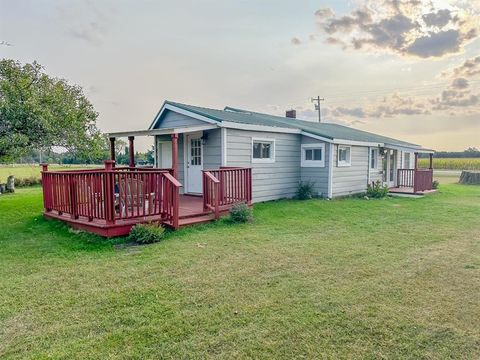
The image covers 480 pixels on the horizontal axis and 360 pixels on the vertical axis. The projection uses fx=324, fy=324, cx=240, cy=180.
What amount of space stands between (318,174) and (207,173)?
5.87m

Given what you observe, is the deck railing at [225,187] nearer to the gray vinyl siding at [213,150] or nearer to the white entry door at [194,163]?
the gray vinyl siding at [213,150]

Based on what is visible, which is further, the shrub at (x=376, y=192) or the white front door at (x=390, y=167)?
the white front door at (x=390, y=167)

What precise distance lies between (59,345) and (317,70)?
50.4 feet

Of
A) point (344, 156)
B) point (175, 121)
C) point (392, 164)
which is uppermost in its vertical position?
point (175, 121)

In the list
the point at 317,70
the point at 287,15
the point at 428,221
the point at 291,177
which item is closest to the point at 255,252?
the point at 428,221

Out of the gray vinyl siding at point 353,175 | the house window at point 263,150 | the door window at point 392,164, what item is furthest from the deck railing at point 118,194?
the door window at point 392,164

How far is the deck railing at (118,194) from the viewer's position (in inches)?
238

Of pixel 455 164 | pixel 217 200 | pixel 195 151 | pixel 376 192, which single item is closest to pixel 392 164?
pixel 376 192

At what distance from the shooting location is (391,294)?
145 inches

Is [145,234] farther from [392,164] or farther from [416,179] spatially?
[392,164]

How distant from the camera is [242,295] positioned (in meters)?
3.64

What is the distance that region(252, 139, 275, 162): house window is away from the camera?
35.3 feet

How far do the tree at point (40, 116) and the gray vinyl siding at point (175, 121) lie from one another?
2.53 metres

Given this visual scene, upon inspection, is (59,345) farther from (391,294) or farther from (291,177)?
(291,177)
